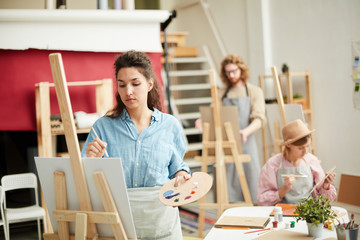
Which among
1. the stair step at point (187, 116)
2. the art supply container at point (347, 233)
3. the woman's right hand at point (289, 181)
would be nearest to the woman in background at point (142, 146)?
the art supply container at point (347, 233)

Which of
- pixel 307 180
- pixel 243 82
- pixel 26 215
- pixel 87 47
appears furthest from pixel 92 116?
pixel 307 180

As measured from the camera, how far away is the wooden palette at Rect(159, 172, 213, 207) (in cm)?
170

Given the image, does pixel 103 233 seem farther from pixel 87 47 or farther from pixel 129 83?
pixel 87 47

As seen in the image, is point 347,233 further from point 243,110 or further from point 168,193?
point 243,110

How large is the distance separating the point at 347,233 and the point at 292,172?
108 cm

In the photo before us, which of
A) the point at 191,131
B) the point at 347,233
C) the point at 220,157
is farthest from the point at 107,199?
the point at 191,131

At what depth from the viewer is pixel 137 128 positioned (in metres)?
2.00

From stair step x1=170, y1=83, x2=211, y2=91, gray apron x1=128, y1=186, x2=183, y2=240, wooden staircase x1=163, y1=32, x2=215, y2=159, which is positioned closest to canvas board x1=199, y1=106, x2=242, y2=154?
gray apron x1=128, y1=186, x2=183, y2=240

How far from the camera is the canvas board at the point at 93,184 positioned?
1662 mm

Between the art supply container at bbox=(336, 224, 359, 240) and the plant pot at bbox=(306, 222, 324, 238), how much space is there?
0.14 metres

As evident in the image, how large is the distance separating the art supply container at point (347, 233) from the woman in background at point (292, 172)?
0.93 meters

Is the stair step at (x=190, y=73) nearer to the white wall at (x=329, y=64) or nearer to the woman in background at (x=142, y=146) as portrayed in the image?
the white wall at (x=329, y=64)

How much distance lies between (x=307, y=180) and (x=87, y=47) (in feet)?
7.04

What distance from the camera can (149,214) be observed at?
190cm
